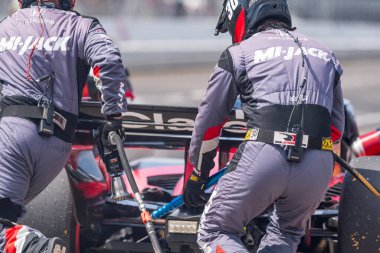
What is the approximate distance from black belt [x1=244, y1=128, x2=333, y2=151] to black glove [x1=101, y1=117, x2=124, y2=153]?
0.93m

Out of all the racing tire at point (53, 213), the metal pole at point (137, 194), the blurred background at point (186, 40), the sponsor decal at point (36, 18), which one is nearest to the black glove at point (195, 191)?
the metal pole at point (137, 194)

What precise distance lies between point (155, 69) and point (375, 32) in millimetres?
8882

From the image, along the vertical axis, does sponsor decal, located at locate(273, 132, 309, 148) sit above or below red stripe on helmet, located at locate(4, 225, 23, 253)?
above

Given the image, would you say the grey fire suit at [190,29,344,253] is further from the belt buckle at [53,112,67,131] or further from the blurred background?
the blurred background

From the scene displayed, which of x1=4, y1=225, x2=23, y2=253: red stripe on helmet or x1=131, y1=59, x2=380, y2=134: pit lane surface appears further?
x1=131, y1=59, x2=380, y2=134: pit lane surface

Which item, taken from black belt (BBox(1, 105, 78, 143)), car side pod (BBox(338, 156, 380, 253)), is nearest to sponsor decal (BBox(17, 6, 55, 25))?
black belt (BBox(1, 105, 78, 143))

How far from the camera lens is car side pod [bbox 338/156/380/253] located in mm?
5559

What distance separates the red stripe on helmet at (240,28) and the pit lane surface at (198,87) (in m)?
9.12

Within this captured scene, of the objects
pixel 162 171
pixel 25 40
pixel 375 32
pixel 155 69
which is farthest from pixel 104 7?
pixel 25 40

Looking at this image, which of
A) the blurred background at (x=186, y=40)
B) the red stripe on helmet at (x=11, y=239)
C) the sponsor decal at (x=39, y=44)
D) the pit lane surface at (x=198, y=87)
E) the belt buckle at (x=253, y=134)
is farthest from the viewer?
the blurred background at (x=186, y=40)

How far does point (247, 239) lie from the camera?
5945 millimetres

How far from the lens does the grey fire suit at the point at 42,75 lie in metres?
5.47

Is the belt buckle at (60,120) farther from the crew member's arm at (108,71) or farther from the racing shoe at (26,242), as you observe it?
the racing shoe at (26,242)

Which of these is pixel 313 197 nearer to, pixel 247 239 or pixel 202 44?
pixel 247 239
